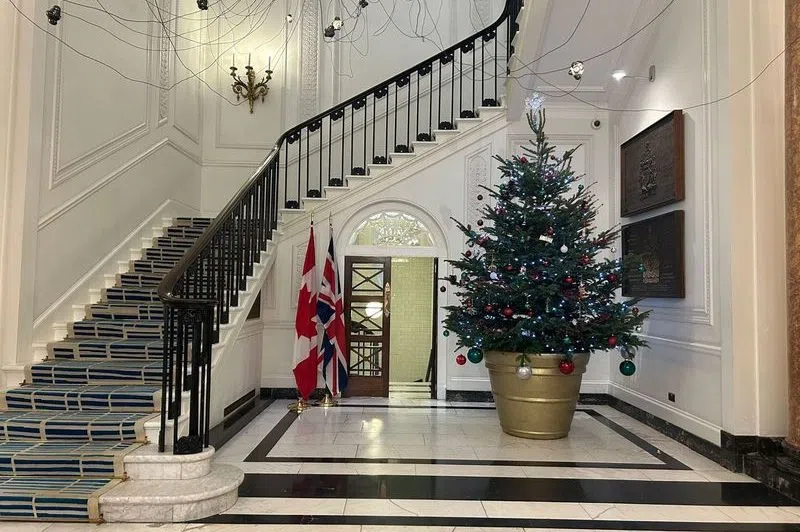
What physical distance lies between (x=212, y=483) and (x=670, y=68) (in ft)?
16.1

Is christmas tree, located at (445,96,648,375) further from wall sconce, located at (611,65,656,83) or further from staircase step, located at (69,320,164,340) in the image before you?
staircase step, located at (69,320,164,340)

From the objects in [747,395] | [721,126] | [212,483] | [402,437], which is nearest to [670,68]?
[721,126]

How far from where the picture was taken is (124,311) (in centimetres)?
470

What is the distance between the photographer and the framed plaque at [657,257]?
14.4 feet

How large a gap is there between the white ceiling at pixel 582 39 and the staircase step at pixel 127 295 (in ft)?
13.7

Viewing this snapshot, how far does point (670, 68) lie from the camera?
4.72 meters

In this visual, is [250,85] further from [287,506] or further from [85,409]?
[287,506]

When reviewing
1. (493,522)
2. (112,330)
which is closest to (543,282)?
(493,522)

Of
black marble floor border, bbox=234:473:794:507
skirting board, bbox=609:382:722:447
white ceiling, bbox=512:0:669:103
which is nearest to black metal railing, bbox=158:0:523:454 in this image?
black marble floor border, bbox=234:473:794:507

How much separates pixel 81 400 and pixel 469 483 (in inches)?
104

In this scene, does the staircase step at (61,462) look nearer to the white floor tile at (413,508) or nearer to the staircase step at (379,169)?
the white floor tile at (413,508)

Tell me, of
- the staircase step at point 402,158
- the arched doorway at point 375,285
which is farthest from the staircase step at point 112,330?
the staircase step at point 402,158

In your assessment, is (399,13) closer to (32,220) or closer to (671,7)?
(671,7)

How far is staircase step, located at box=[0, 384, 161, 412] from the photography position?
11.7ft
